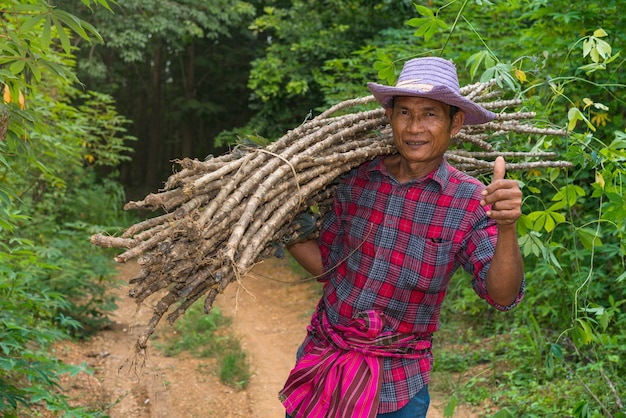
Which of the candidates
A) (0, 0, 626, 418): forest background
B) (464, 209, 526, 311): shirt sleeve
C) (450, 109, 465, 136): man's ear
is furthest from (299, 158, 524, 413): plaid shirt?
(0, 0, 626, 418): forest background

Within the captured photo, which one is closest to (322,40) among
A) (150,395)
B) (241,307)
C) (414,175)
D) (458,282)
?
(241,307)

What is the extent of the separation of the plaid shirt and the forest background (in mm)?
637

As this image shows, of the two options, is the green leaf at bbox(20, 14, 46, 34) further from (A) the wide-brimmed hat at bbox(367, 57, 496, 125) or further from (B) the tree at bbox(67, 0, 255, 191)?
(B) the tree at bbox(67, 0, 255, 191)

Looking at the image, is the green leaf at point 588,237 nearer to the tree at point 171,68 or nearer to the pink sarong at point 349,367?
the pink sarong at point 349,367

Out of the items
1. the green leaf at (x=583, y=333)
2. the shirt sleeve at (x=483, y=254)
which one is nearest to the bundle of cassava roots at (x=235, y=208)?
the shirt sleeve at (x=483, y=254)

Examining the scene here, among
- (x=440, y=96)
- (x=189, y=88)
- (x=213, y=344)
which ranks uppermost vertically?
(x=440, y=96)

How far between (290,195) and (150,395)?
3488 millimetres

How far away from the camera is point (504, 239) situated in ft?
6.43

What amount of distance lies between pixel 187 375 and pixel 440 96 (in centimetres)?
421

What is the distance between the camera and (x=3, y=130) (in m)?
2.63

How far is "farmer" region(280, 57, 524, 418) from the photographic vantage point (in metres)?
2.20

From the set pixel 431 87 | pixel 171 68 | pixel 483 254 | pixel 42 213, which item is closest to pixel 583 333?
pixel 483 254

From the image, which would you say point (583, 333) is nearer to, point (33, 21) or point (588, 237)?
point (588, 237)

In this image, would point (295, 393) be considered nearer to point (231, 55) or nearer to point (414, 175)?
point (414, 175)
